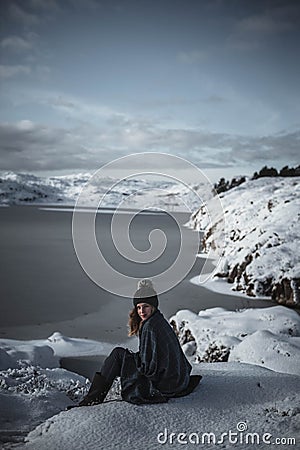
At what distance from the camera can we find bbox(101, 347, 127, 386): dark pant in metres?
4.85

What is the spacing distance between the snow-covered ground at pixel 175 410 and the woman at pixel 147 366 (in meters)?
0.15

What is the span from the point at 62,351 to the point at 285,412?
215 inches

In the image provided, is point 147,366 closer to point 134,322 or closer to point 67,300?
point 134,322

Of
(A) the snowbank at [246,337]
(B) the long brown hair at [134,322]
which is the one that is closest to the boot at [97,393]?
(B) the long brown hair at [134,322]

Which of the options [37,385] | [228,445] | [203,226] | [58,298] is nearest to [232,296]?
[58,298]

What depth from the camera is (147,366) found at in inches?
189

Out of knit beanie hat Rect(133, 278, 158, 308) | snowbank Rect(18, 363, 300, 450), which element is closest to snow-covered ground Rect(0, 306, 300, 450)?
snowbank Rect(18, 363, 300, 450)

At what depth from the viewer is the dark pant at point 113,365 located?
4847 mm

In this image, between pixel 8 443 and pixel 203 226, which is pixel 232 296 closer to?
pixel 8 443

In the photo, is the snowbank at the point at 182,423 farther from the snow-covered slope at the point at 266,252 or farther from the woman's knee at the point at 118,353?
the snow-covered slope at the point at 266,252

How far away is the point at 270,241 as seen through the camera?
18.3 metres

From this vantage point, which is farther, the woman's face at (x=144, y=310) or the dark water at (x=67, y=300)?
the dark water at (x=67, y=300)

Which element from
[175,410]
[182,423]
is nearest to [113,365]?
[175,410]

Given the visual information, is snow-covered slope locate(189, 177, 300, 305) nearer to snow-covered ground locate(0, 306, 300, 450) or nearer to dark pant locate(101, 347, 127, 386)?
snow-covered ground locate(0, 306, 300, 450)
